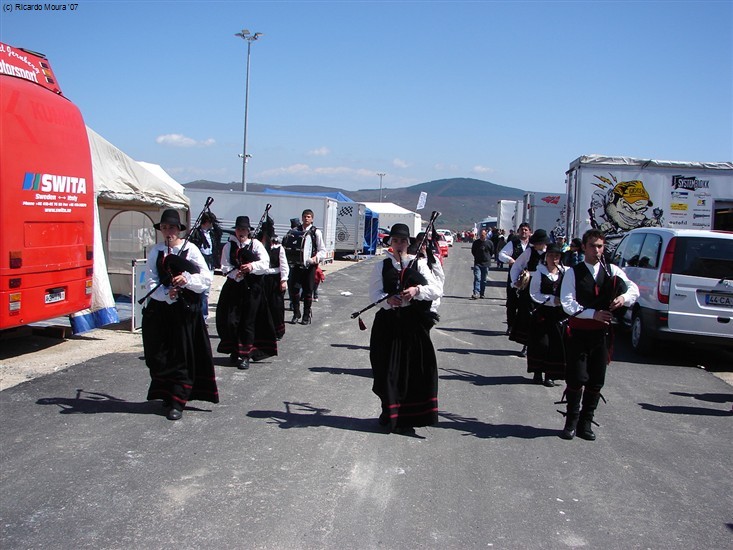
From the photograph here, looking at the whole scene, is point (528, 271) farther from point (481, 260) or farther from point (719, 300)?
point (481, 260)

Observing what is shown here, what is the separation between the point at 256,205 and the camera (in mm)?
24875

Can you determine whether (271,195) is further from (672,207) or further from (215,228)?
(672,207)

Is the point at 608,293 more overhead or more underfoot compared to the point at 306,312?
more overhead

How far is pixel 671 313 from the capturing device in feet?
31.5

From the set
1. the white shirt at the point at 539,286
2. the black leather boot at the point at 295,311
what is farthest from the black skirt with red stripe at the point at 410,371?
the black leather boot at the point at 295,311

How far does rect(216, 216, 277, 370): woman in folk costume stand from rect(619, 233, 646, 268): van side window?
6269 millimetres

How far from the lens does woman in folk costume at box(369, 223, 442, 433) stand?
5895mm

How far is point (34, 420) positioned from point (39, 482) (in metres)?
1.56

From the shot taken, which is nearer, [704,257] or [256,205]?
[704,257]

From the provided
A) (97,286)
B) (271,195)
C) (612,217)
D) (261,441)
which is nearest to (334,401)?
(261,441)

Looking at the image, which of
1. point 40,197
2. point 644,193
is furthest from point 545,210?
point 40,197

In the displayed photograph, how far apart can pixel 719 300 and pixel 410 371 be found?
5.80 metres

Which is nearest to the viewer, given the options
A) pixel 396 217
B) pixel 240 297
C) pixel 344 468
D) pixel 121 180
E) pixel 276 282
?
pixel 344 468

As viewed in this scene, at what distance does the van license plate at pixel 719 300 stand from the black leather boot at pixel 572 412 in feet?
14.9
